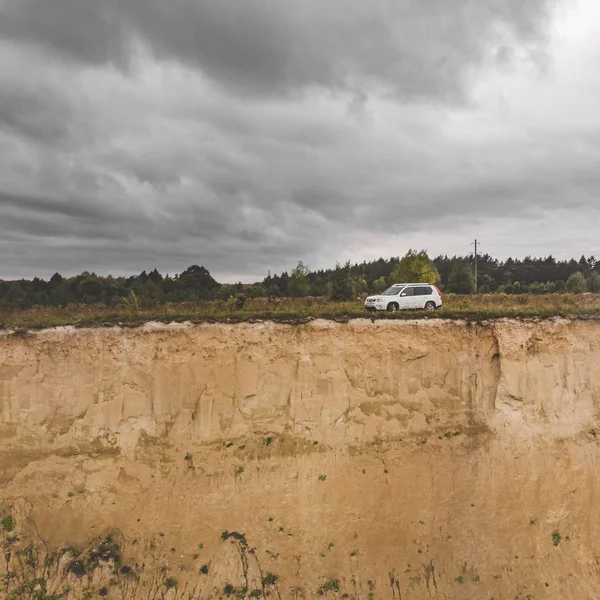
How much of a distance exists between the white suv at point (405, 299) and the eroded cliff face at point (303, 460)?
336 centimetres

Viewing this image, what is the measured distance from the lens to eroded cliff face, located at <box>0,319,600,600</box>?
12.4 metres

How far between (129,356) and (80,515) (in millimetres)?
5058

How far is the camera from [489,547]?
1284 cm

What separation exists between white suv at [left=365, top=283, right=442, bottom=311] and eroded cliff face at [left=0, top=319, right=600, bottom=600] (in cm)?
336

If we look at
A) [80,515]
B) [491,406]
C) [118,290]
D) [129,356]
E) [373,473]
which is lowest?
[80,515]

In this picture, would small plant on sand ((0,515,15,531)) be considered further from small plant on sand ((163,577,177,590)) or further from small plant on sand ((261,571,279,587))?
small plant on sand ((261,571,279,587))

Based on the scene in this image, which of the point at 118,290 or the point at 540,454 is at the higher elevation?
the point at 118,290

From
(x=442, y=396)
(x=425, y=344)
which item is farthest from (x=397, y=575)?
(x=425, y=344)

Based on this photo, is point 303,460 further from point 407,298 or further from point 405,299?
point 407,298

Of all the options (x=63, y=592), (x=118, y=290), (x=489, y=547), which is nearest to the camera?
(x=63, y=592)

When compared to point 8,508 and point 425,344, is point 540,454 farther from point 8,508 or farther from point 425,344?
point 8,508

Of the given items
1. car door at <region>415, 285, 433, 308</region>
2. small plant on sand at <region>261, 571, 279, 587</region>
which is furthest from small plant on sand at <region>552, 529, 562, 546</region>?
car door at <region>415, 285, 433, 308</region>

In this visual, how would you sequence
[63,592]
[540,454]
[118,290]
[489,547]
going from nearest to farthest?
1. [63,592]
2. [489,547]
3. [540,454]
4. [118,290]

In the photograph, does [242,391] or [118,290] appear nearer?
[242,391]
